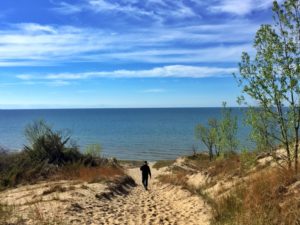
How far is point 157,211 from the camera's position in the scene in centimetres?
1525

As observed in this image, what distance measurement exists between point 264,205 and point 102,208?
24.4 ft

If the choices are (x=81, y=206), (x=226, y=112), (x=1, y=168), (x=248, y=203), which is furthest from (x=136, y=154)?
(x=248, y=203)

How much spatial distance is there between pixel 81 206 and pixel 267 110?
7.27m

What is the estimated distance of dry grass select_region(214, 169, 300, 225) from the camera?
8680mm

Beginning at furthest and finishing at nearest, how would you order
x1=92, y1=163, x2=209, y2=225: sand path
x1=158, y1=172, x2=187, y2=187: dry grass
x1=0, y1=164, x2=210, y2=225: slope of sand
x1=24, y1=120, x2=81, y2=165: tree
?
1. x1=24, y1=120, x2=81, y2=165: tree
2. x1=158, y1=172, x2=187, y2=187: dry grass
3. x1=92, y1=163, x2=209, y2=225: sand path
4. x1=0, y1=164, x2=210, y2=225: slope of sand

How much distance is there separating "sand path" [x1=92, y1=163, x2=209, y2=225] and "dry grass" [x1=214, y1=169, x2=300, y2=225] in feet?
3.59

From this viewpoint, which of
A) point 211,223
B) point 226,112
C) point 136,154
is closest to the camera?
point 211,223

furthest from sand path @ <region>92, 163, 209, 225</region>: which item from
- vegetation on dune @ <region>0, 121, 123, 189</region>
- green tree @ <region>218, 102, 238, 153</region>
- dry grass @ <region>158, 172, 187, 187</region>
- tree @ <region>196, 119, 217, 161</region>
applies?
tree @ <region>196, 119, 217, 161</region>

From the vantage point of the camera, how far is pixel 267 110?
14094 mm

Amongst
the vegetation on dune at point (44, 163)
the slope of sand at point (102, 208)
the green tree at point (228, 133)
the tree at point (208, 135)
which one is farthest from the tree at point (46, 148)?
the tree at point (208, 135)

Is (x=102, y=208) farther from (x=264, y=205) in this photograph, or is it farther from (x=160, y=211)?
(x=264, y=205)

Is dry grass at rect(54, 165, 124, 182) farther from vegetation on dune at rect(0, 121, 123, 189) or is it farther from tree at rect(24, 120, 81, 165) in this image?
tree at rect(24, 120, 81, 165)

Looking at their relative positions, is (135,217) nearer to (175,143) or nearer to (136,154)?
(136,154)

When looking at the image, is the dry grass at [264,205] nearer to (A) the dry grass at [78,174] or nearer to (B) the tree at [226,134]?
(A) the dry grass at [78,174]
